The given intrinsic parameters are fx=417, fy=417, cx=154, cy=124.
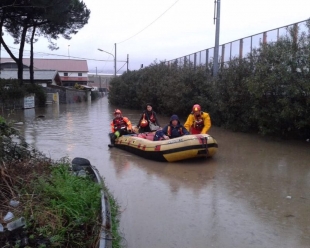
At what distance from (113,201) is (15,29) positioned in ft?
112

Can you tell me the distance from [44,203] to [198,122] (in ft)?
24.1

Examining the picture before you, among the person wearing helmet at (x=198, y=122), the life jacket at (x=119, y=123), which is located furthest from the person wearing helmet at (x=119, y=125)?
the person wearing helmet at (x=198, y=122)

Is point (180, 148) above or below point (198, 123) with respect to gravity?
below

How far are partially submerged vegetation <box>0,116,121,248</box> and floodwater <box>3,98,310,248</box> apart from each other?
653mm

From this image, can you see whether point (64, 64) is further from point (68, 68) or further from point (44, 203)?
point (44, 203)

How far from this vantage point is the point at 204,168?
989 cm

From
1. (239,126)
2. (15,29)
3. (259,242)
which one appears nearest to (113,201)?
(259,242)

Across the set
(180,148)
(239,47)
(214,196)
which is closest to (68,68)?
(239,47)

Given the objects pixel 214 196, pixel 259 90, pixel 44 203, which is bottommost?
pixel 214 196

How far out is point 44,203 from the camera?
16.3 ft

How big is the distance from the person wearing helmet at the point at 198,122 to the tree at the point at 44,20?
19.5 metres

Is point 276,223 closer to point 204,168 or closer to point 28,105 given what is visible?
point 204,168

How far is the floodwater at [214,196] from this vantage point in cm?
548

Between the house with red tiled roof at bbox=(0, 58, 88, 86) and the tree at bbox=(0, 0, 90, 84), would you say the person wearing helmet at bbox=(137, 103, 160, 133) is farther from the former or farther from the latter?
the house with red tiled roof at bbox=(0, 58, 88, 86)
